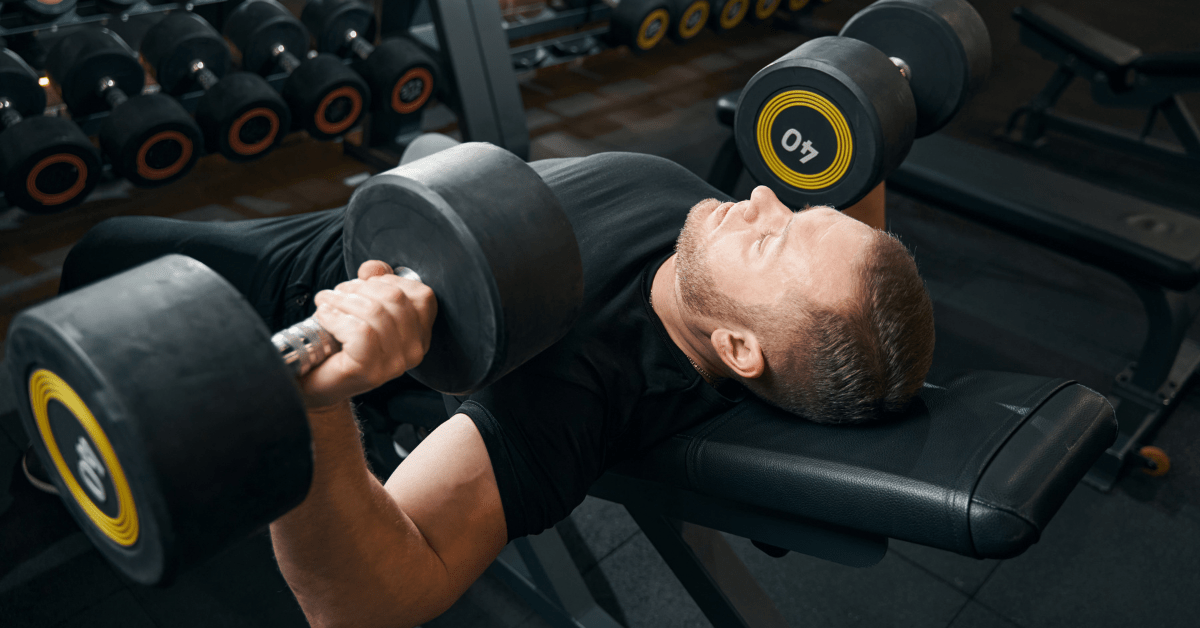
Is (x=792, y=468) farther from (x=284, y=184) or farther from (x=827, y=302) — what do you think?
(x=284, y=184)

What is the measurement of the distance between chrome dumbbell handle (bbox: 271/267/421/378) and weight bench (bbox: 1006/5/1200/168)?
3.09 meters

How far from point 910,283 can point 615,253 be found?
16.3 inches

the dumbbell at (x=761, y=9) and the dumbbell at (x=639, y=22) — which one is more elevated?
the dumbbell at (x=639, y=22)

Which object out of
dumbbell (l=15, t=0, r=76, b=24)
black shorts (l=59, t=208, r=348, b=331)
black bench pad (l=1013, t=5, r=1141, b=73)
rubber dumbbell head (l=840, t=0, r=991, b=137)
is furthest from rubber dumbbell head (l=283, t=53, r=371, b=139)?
black bench pad (l=1013, t=5, r=1141, b=73)

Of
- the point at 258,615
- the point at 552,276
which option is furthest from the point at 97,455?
the point at 258,615

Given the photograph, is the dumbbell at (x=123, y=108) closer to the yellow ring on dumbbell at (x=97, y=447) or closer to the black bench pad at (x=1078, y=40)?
the yellow ring on dumbbell at (x=97, y=447)

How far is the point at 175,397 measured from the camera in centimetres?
52

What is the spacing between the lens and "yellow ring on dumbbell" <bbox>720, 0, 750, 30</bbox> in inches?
121

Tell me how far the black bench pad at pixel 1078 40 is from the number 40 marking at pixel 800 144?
82.0 inches

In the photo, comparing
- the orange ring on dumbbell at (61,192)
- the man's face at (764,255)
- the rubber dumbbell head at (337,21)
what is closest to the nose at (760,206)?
the man's face at (764,255)

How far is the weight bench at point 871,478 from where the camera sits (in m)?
0.82

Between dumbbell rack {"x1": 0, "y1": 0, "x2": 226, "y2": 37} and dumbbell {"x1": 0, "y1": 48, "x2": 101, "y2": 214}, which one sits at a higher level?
dumbbell rack {"x1": 0, "y1": 0, "x2": 226, "y2": 37}

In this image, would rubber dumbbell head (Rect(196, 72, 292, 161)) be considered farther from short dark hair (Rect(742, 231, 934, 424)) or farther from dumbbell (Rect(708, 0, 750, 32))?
dumbbell (Rect(708, 0, 750, 32))

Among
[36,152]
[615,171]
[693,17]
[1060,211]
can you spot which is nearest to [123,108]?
[36,152]
